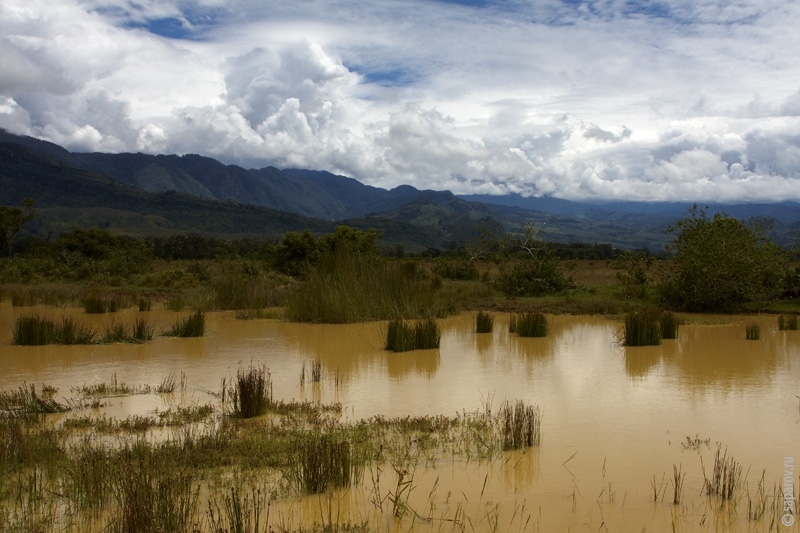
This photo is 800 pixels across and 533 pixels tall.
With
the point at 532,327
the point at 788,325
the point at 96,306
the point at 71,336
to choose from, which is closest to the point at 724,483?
→ the point at 532,327

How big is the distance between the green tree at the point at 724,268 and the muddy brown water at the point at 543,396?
123 cm

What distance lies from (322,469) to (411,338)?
6.43 meters

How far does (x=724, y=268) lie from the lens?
15938mm

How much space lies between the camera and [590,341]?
480 inches

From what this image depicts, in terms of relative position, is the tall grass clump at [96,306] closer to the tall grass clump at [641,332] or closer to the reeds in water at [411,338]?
the reeds in water at [411,338]

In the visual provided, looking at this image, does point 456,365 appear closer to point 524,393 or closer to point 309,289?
point 524,393

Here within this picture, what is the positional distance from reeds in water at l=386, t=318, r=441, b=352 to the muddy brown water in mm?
250

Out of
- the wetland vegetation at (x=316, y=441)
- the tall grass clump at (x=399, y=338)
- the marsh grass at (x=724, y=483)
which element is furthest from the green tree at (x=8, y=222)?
the marsh grass at (x=724, y=483)

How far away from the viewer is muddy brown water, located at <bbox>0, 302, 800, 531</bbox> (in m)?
4.41

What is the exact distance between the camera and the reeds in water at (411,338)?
35.8 ft

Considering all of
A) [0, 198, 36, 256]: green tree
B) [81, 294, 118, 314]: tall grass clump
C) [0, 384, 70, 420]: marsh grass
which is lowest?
[0, 384, 70, 420]: marsh grass

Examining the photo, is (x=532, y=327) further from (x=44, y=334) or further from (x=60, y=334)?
(x=44, y=334)

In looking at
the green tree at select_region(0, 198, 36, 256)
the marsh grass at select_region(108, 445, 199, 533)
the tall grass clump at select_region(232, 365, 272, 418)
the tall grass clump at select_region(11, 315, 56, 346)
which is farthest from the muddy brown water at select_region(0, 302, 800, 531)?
the green tree at select_region(0, 198, 36, 256)

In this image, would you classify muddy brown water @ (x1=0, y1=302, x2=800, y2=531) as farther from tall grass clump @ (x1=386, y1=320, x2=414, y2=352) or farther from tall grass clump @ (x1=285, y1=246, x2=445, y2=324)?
tall grass clump @ (x1=285, y1=246, x2=445, y2=324)
